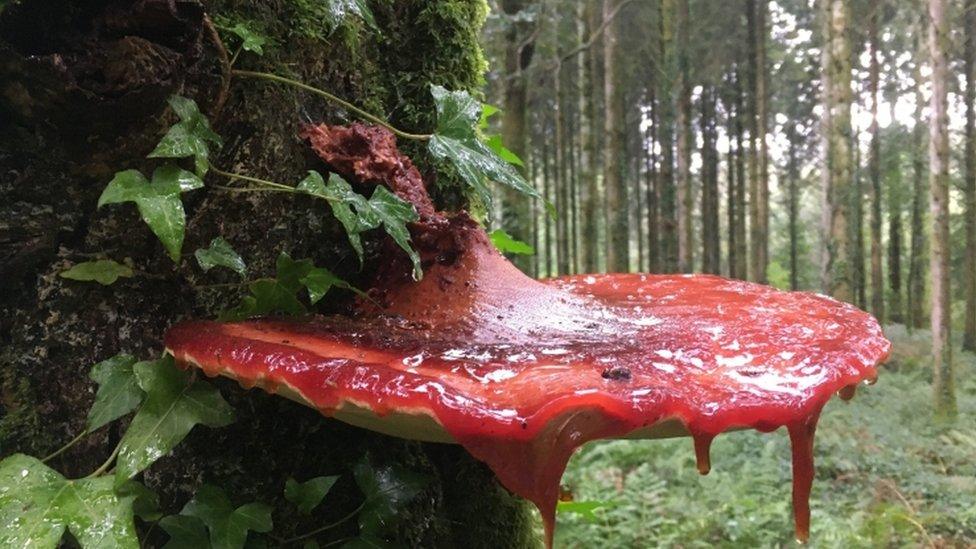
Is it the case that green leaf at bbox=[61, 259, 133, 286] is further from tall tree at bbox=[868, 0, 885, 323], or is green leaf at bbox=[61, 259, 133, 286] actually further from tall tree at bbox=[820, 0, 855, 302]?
tall tree at bbox=[868, 0, 885, 323]

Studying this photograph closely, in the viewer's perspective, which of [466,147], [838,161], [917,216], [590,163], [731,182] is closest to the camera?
[466,147]

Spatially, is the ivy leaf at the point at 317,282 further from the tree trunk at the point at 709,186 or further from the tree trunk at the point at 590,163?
the tree trunk at the point at 709,186

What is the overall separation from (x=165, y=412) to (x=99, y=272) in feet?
1.00

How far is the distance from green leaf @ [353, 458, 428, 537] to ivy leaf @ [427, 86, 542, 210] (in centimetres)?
62

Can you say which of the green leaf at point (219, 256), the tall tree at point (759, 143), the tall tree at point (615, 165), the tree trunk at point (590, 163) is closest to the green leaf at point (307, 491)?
the green leaf at point (219, 256)

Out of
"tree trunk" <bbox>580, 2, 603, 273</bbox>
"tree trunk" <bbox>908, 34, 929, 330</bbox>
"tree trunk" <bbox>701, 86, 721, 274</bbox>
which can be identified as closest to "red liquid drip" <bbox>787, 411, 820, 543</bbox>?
"tree trunk" <bbox>580, 2, 603, 273</bbox>

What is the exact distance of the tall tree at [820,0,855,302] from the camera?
32.1 ft

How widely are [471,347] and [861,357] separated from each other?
634 millimetres

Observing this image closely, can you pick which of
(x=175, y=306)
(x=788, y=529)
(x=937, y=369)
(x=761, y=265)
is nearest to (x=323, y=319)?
(x=175, y=306)

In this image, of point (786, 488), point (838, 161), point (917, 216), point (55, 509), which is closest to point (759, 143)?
point (917, 216)

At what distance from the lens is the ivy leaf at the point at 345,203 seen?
127cm

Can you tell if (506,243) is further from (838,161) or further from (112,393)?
(838,161)

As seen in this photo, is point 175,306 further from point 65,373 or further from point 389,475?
point 389,475

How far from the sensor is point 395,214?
1341 millimetres
